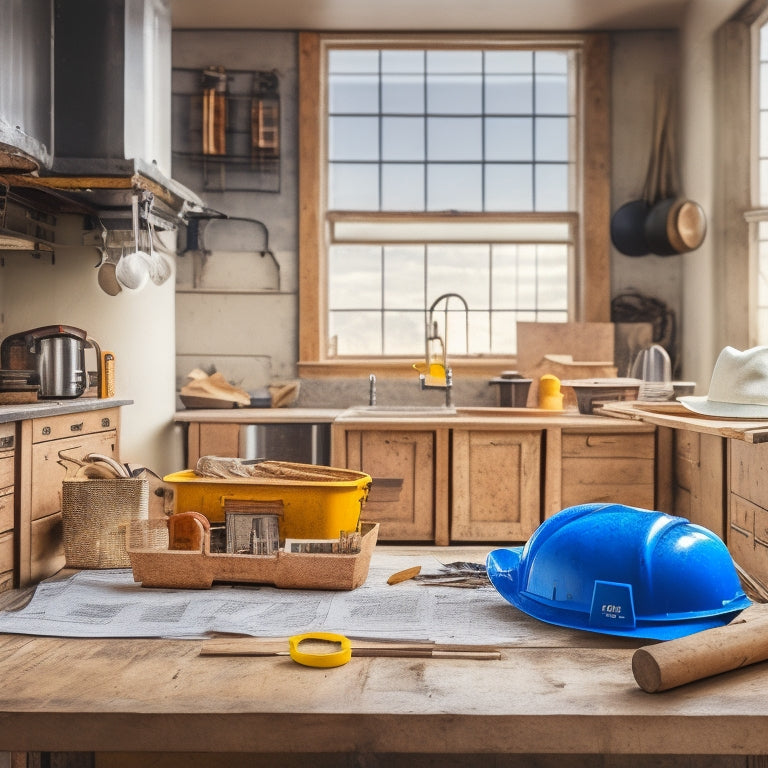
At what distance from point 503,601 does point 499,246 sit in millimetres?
4216

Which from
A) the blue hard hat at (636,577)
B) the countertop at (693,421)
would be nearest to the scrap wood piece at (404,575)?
the blue hard hat at (636,577)

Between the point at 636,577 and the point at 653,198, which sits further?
the point at 653,198

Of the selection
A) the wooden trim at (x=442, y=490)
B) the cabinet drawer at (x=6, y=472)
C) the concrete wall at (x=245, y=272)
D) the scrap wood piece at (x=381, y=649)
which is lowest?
the wooden trim at (x=442, y=490)

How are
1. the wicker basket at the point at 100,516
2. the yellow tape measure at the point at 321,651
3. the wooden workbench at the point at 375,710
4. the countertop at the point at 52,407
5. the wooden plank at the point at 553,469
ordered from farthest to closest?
the wooden plank at the point at 553,469, the countertop at the point at 52,407, the wicker basket at the point at 100,516, the yellow tape measure at the point at 321,651, the wooden workbench at the point at 375,710

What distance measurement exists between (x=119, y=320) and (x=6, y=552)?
1.83m

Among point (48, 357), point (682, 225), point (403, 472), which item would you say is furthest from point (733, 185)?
point (48, 357)

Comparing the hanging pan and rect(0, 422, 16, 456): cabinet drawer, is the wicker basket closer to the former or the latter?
rect(0, 422, 16, 456): cabinet drawer

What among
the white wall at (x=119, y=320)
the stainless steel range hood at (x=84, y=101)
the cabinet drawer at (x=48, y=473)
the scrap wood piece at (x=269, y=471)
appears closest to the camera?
the scrap wood piece at (x=269, y=471)

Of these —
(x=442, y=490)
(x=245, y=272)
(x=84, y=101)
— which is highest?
(x=84, y=101)

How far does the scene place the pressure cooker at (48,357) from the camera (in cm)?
377

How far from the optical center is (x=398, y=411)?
17.4 ft

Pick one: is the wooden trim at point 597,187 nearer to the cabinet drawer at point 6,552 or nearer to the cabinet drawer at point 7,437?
the cabinet drawer at point 7,437

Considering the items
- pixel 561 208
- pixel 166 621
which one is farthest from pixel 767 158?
pixel 166 621

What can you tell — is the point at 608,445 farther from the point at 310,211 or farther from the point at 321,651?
the point at 321,651
